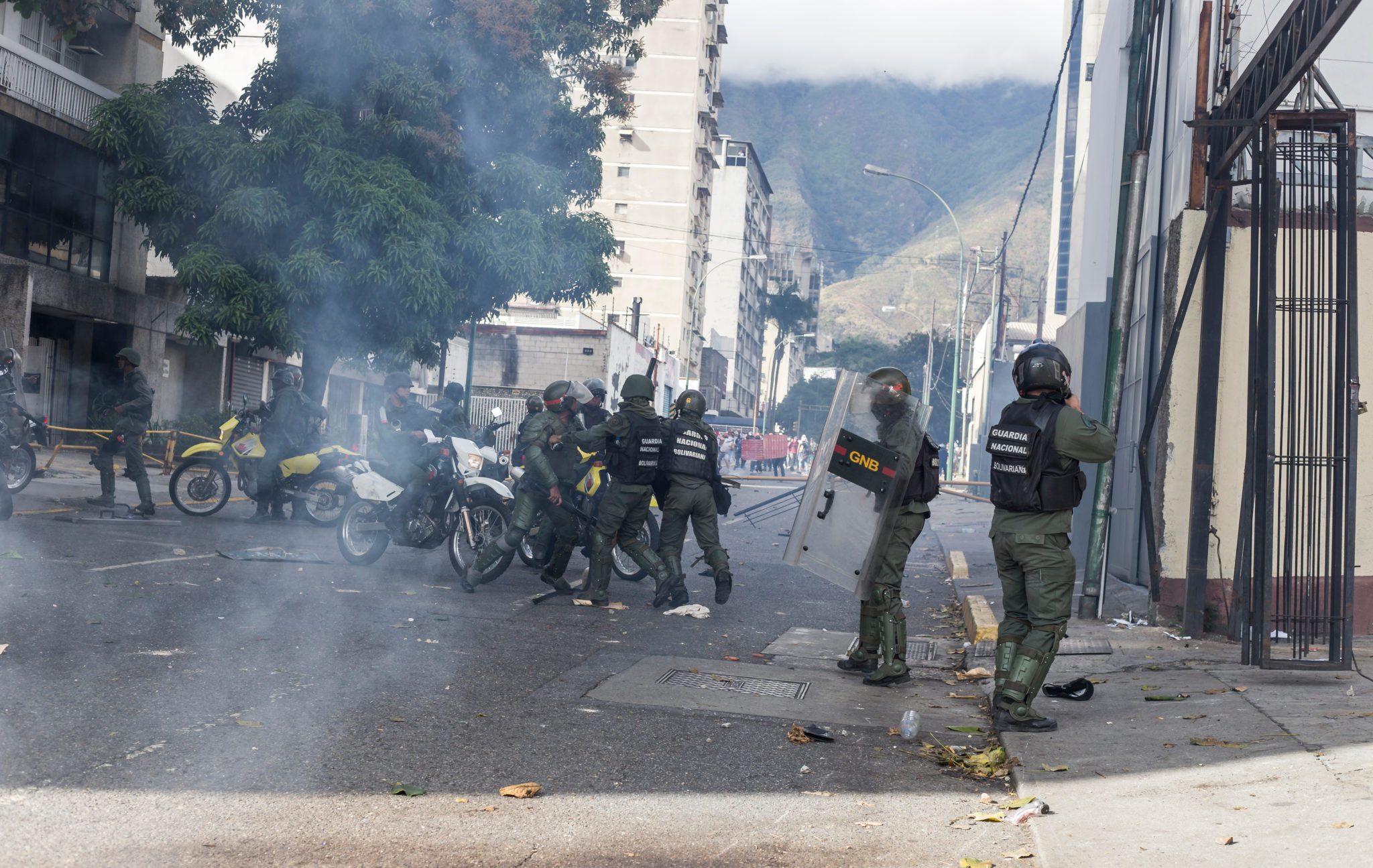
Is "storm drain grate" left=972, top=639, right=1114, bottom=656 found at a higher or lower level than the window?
lower

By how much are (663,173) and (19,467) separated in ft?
198

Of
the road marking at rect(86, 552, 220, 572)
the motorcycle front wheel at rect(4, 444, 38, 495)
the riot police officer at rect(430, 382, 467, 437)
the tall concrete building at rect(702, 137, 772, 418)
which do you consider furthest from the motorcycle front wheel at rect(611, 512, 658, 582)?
the tall concrete building at rect(702, 137, 772, 418)

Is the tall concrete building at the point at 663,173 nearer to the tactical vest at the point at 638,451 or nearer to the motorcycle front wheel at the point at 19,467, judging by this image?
the motorcycle front wheel at the point at 19,467

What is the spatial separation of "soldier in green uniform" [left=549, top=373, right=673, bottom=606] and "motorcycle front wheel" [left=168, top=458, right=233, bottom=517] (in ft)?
17.8

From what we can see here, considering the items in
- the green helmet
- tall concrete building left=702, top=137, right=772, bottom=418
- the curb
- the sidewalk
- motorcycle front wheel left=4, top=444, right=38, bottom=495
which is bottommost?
the sidewalk

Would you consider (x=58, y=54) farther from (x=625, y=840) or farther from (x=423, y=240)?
(x=625, y=840)

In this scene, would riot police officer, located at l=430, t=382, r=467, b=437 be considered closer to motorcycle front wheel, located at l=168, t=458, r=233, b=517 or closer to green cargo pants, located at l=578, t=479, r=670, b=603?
motorcycle front wheel, located at l=168, t=458, r=233, b=517

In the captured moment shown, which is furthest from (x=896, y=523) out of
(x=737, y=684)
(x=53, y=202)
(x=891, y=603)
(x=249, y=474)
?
(x=53, y=202)

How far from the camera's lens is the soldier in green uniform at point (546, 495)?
9430 millimetres

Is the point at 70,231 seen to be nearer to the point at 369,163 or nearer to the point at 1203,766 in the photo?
the point at 369,163

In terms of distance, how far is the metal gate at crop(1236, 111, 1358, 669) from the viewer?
22.2ft

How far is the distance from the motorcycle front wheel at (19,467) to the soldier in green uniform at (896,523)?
9.85 meters

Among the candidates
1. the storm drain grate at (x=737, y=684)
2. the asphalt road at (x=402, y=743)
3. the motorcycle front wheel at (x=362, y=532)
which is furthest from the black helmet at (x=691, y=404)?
the storm drain grate at (x=737, y=684)

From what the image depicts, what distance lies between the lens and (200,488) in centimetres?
1320
